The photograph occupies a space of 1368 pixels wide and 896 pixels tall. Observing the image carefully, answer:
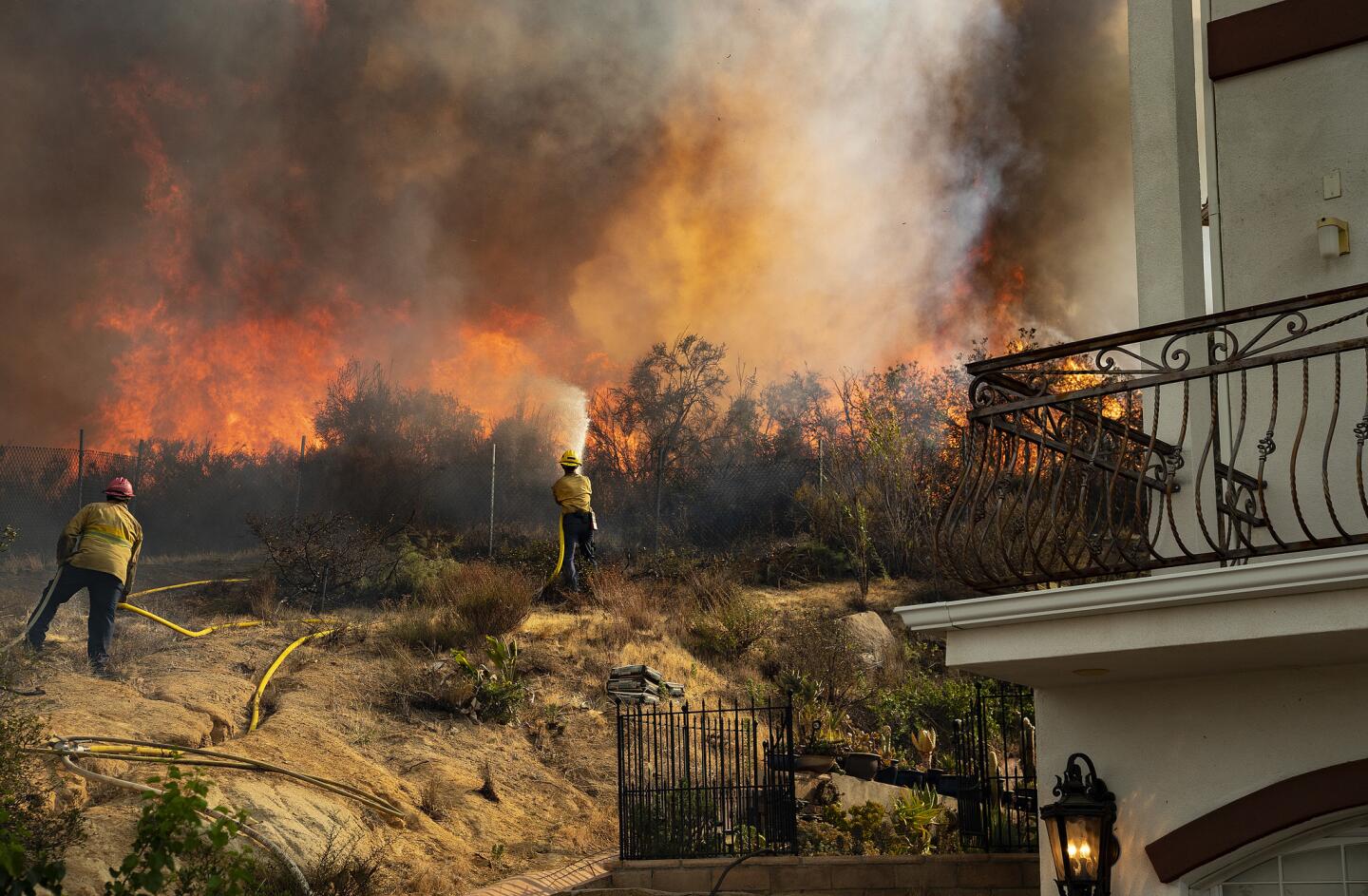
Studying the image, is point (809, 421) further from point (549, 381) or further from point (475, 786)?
point (475, 786)

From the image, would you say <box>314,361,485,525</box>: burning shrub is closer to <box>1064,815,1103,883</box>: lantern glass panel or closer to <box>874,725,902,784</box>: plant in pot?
<box>874,725,902,784</box>: plant in pot

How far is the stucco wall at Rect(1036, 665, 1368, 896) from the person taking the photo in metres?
5.89

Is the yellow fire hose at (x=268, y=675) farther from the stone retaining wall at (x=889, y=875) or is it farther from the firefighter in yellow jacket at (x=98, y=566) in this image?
the stone retaining wall at (x=889, y=875)

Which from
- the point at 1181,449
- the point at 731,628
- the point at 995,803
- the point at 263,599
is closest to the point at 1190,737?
the point at 1181,449

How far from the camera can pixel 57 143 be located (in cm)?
3316

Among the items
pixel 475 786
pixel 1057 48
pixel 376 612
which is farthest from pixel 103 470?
pixel 1057 48

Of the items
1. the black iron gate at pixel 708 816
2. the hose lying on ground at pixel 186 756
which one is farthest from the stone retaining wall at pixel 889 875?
the hose lying on ground at pixel 186 756

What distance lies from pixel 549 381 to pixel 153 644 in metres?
17.8

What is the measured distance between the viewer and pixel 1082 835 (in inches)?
246

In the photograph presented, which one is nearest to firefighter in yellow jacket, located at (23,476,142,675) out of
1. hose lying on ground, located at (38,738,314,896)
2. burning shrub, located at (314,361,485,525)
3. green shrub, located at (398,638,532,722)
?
green shrub, located at (398,638,532,722)

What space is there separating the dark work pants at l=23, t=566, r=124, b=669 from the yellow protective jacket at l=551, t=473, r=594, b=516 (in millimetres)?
7217

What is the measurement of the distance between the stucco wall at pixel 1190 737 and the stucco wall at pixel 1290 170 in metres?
2.21

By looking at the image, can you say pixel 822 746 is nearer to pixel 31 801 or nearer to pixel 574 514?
pixel 31 801

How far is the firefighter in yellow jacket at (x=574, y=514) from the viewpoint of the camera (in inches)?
818
